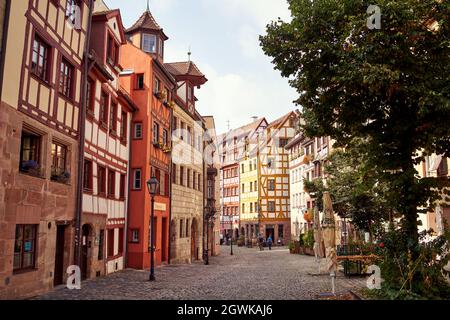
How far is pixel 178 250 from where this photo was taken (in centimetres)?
3033

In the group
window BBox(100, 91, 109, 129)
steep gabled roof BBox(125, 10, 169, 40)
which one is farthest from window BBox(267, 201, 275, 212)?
window BBox(100, 91, 109, 129)

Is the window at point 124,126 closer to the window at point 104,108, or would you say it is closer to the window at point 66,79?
the window at point 104,108

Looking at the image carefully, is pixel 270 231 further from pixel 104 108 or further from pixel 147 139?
pixel 104 108

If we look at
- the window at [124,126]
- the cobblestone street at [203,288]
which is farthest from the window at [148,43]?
the cobblestone street at [203,288]

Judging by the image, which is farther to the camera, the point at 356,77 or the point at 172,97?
the point at 172,97

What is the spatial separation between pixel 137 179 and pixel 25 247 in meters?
11.9

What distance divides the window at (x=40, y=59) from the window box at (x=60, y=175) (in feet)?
9.86

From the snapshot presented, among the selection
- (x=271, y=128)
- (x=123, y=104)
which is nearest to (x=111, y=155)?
(x=123, y=104)

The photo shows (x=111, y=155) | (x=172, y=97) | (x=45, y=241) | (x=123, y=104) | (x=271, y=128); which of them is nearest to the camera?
(x=45, y=241)

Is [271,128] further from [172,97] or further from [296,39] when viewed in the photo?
[296,39]

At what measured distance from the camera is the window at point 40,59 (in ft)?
44.1

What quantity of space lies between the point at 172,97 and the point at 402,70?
20.9 m

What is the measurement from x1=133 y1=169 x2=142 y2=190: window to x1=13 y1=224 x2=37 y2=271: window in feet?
36.4

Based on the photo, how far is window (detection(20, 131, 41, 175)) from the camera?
1341 centimetres
